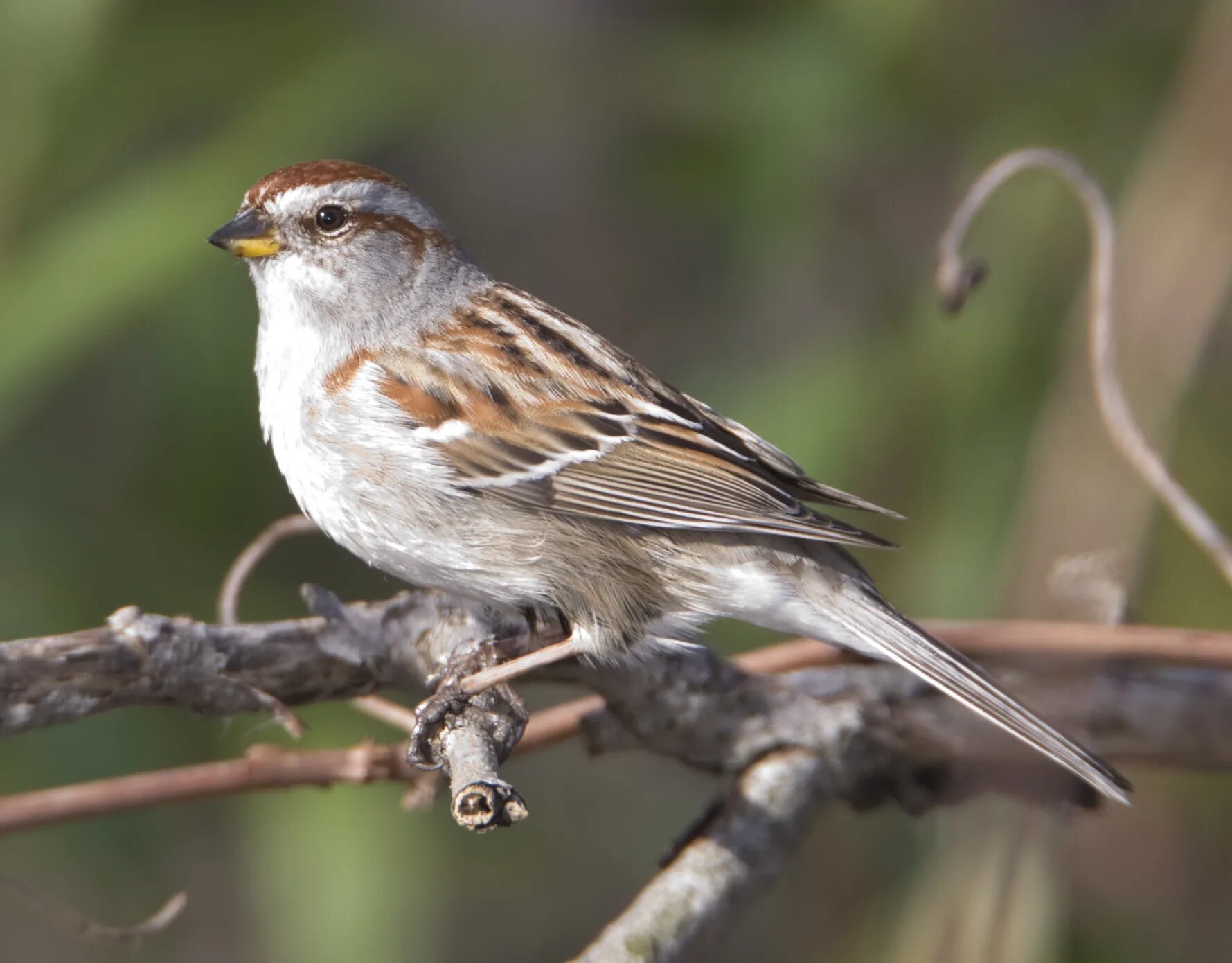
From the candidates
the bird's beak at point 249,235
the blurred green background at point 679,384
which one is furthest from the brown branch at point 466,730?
the blurred green background at point 679,384

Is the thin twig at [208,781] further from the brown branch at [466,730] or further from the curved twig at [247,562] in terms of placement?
the curved twig at [247,562]

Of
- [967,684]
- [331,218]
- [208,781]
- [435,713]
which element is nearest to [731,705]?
[967,684]

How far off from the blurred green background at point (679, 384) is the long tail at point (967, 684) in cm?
28

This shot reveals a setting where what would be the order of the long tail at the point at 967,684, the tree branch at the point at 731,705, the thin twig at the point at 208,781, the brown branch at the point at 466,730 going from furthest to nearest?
the long tail at the point at 967,684 → the thin twig at the point at 208,781 → the tree branch at the point at 731,705 → the brown branch at the point at 466,730

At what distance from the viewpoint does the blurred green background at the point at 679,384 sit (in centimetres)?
250

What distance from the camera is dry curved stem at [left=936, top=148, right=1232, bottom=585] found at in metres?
2.03

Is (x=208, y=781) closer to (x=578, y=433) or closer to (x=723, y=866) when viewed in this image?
(x=723, y=866)

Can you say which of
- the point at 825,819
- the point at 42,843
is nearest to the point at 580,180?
the point at 825,819

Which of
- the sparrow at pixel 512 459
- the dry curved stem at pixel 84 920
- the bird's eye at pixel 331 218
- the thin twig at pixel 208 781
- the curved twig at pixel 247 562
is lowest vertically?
the dry curved stem at pixel 84 920

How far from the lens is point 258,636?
5.28 ft

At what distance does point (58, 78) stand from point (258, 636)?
1490mm

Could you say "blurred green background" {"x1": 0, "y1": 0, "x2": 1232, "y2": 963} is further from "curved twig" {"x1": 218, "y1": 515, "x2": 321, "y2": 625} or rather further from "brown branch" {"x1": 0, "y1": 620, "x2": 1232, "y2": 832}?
"curved twig" {"x1": 218, "y1": 515, "x2": 321, "y2": 625}

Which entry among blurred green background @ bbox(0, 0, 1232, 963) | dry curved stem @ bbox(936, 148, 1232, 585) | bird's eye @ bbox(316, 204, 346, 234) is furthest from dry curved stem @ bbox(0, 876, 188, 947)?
dry curved stem @ bbox(936, 148, 1232, 585)

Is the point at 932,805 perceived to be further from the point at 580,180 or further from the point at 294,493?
the point at 580,180
